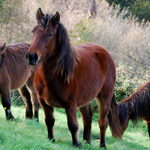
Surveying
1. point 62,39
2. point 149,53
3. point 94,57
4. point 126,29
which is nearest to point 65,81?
point 62,39

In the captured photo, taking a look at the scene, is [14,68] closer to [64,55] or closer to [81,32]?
[64,55]

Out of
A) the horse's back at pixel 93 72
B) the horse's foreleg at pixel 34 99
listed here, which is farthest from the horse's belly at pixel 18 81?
the horse's back at pixel 93 72

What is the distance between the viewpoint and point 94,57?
183 inches

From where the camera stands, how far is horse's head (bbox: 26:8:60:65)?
3181 millimetres

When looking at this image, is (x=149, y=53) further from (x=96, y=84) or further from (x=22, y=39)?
(x=96, y=84)

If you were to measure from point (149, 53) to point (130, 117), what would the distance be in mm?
8724

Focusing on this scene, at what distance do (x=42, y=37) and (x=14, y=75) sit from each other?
2.76 m

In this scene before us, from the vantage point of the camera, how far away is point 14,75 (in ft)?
19.2

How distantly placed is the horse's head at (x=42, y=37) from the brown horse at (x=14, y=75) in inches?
93.3

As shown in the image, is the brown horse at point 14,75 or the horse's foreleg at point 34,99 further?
the horse's foreleg at point 34,99

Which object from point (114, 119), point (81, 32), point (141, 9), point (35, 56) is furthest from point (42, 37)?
point (141, 9)

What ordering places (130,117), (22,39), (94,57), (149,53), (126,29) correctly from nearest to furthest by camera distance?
(94,57) < (130,117) < (22,39) < (149,53) < (126,29)

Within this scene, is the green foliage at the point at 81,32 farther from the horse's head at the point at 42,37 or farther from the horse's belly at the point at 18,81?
the horse's head at the point at 42,37

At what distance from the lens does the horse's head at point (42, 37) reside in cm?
318
